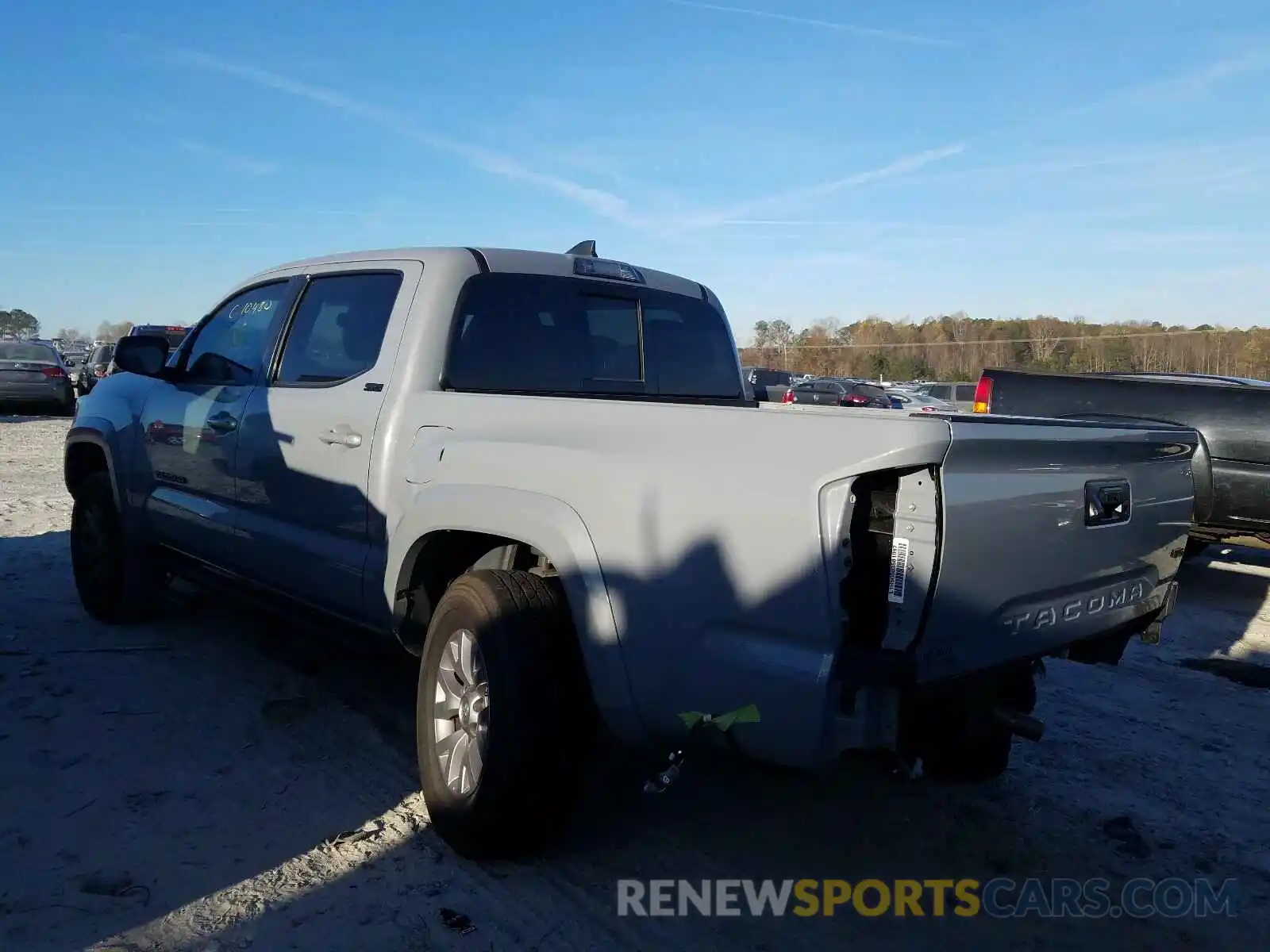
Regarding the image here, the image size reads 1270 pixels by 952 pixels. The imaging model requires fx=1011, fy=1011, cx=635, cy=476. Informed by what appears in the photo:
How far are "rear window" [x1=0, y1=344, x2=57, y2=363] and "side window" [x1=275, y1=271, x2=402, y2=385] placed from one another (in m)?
18.5

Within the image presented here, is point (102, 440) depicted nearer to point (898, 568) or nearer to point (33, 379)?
point (898, 568)

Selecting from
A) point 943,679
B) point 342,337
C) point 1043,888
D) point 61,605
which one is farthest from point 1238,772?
point 61,605

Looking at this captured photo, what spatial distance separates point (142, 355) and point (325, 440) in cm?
165

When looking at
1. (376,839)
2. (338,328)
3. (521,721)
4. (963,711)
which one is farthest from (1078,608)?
(338,328)

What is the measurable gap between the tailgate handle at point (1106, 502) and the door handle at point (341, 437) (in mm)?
2422

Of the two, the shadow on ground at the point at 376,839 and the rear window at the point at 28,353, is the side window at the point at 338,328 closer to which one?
the shadow on ground at the point at 376,839

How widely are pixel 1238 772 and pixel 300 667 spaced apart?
4142 mm

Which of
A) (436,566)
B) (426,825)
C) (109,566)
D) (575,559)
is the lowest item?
(426,825)

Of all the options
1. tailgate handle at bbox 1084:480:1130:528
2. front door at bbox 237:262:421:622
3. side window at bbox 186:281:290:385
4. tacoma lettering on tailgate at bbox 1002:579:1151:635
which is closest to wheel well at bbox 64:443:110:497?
side window at bbox 186:281:290:385

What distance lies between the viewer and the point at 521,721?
2875 mm

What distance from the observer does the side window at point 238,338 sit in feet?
14.8

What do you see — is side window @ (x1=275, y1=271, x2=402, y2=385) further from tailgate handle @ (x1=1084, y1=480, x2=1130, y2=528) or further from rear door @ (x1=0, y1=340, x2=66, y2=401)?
rear door @ (x1=0, y1=340, x2=66, y2=401)

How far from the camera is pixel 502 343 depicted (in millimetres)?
3816

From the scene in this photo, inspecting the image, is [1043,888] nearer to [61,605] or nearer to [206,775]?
[206,775]
